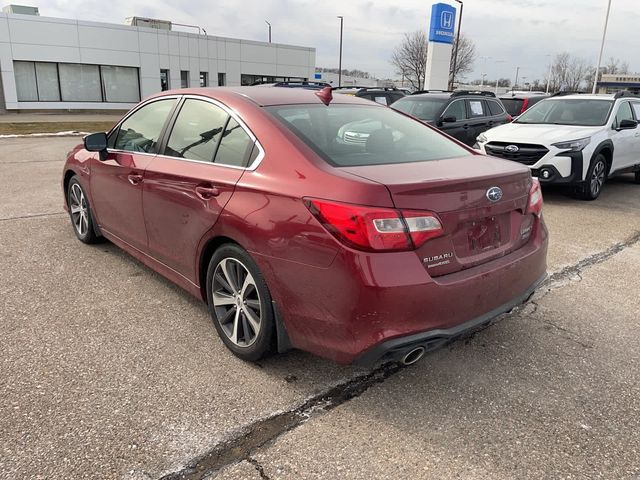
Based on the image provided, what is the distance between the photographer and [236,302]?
10.1 ft

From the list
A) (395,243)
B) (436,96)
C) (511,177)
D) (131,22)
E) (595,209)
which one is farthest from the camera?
(131,22)

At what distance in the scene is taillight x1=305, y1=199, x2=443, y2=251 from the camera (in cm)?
236

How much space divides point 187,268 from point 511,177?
213cm

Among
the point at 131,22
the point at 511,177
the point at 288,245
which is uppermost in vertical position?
the point at 131,22

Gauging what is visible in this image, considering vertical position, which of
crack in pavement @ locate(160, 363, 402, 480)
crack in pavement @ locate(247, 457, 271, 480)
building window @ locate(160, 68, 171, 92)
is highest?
building window @ locate(160, 68, 171, 92)

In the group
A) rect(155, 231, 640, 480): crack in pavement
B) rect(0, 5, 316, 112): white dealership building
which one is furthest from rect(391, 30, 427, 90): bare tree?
rect(155, 231, 640, 480): crack in pavement

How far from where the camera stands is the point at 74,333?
135 inches

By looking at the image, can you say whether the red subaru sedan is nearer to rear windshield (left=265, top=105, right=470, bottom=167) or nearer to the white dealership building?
rear windshield (left=265, top=105, right=470, bottom=167)

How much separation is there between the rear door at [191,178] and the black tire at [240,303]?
0.23 metres

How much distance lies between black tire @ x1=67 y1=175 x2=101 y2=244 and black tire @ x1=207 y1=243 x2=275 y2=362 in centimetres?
241

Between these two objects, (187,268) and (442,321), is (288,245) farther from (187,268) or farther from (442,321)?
(187,268)

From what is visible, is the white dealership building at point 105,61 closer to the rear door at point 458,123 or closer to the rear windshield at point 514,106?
the rear windshield at point 514,106

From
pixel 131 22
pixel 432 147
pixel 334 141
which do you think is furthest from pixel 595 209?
pixel 131 22

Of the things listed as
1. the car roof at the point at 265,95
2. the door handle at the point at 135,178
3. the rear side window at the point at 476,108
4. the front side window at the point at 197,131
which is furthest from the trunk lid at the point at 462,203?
the rear side window at the point at 476,108
